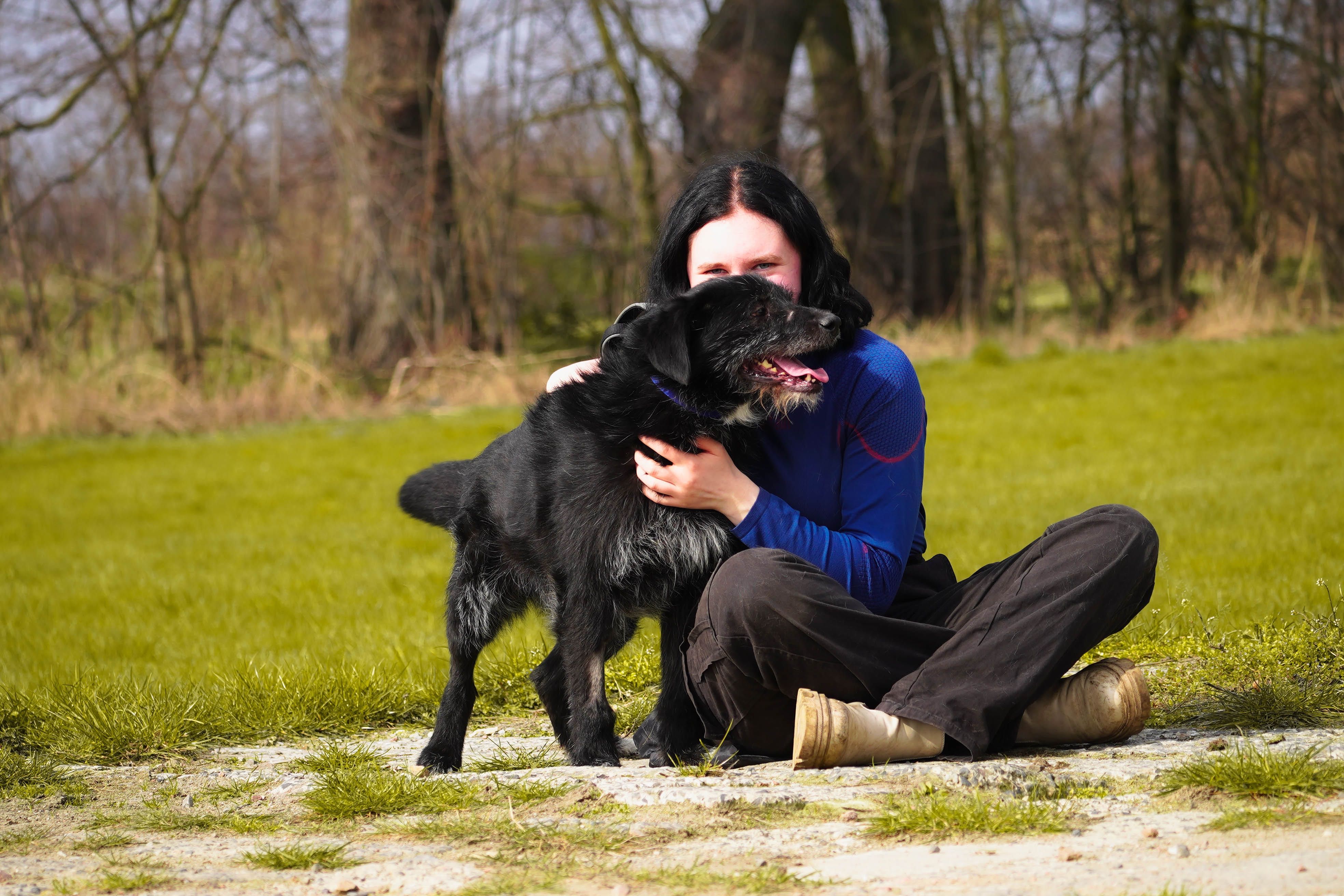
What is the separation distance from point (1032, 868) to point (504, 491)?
1883 mm

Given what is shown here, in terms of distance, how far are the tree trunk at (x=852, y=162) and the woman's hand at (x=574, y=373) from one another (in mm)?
13942

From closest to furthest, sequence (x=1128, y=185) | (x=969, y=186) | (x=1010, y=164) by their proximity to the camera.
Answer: (x=1010, y=164), (x=969, y=186), (x=1128, y=185)

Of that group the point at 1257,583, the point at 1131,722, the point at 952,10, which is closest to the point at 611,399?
the point at 1131,722

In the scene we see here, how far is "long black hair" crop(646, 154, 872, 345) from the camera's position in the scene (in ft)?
11.7

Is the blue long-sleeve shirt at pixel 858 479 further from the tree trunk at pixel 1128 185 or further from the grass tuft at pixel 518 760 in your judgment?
the tree trunk at pixel 1128 185

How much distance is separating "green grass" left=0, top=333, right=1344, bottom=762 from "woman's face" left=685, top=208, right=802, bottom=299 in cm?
157

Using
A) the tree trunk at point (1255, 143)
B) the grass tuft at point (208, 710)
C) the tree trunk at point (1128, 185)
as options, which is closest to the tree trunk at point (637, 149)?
the tree trunk at point (1128, 185)

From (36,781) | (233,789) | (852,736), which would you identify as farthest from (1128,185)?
(36,781)

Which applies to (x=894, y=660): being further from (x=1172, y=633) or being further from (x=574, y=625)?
(x=1172, y=633)

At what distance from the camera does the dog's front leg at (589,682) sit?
337 cm

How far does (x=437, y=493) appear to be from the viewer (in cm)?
404

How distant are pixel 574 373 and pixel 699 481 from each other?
713 millimetres

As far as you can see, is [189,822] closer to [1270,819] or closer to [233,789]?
[233,789]

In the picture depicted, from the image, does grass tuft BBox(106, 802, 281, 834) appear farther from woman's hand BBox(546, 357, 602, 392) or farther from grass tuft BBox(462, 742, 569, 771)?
woman's hand BBox(546, 357, 602, 392)
